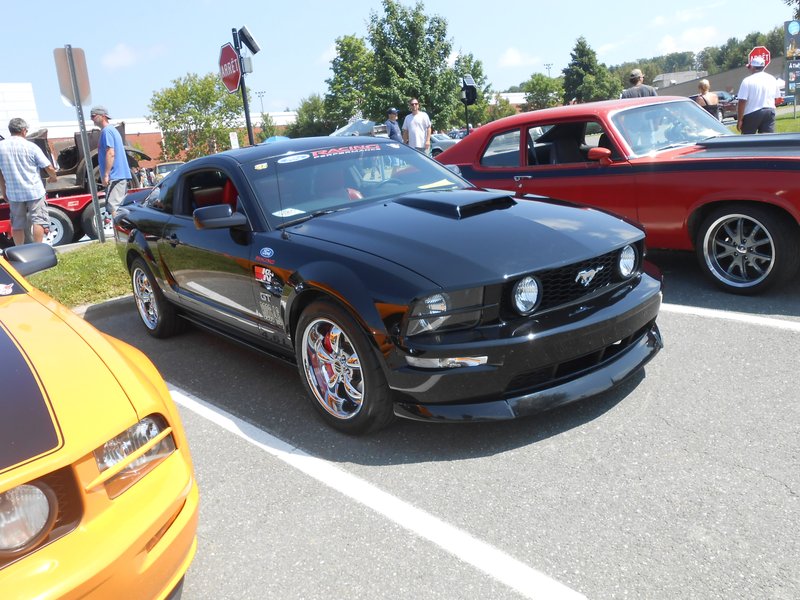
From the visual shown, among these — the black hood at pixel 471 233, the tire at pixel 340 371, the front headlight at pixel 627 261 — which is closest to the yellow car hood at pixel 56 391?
the tire at pixel 340 371

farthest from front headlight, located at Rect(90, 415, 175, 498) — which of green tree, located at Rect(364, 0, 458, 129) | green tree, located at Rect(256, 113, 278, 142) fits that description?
green tree, located at Rect(256, 113, 278, 142)

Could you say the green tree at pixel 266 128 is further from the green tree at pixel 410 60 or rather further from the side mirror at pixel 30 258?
the side mirror at pixel 30 258

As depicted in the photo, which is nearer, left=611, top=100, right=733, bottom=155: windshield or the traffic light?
left=611, top=100, right=733, bottom=155: windshield

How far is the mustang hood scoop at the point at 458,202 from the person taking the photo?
369cm

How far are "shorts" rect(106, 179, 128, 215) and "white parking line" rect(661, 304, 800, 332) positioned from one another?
297 inches

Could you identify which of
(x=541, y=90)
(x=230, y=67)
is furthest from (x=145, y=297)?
(x=541, y=90)

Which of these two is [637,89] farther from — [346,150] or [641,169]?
[346,150]

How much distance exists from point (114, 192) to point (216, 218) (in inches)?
254

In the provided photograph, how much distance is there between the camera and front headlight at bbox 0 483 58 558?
171 centimetres

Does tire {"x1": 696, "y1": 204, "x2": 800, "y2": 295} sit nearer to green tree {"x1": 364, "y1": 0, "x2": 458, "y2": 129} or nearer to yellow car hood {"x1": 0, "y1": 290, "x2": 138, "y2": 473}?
yellow car hood {"x1": 0, "y1": 290, "x2": 138, "y2": 473}

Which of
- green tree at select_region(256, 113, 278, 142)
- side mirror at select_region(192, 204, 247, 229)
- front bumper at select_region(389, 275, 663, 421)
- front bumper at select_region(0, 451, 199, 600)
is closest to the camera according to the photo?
front bumper at select_region(0, 451, 199, 600)

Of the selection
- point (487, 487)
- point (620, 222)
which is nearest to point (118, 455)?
point (487, 487)

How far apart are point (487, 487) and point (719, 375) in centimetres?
166

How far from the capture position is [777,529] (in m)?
2.38
